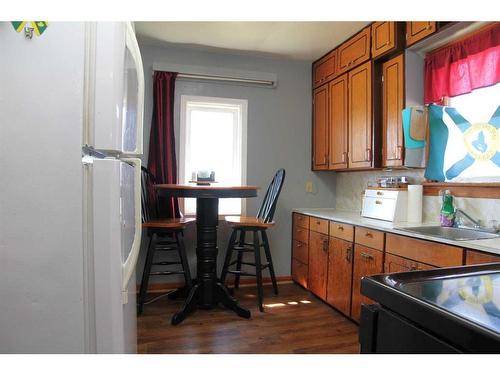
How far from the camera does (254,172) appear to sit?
142 inches

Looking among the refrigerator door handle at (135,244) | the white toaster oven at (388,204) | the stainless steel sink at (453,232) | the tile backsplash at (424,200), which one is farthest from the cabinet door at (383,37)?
the refrigerator door handle at (135,244)

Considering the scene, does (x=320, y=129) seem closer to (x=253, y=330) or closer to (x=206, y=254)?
(x=206, y=254)

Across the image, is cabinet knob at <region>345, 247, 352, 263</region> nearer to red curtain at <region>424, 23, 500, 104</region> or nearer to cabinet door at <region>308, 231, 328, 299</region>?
cabinet door at <region>308, 231, 328, 299</region>

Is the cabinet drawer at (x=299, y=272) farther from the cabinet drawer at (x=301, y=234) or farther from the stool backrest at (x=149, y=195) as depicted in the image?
the stool backrest at (x=149, y=195)

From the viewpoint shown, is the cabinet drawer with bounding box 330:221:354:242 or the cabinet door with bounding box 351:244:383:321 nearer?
the cabinet door with bounding box 351:244:383:321

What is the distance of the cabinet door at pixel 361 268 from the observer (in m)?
2.28

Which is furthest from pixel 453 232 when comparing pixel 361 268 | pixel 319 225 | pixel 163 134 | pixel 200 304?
pixel 163 134

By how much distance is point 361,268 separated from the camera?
244cm

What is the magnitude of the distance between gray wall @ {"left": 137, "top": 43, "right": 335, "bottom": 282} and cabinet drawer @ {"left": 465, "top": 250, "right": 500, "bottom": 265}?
2182 mm

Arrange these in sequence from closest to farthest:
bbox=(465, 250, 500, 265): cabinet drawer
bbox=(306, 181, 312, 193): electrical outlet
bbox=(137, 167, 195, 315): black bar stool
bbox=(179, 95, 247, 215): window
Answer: bbox=(465, 250, 500, 265): cabinet drawer < bbox=(137, 167, 195, 315): black bar stool < bbox=(179, 95, 247, 215): window < bbox=(306, 181, 312, 193): electrical outlet

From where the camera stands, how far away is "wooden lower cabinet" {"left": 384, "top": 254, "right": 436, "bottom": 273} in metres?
1.93

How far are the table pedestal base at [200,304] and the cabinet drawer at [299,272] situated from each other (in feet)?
2.91

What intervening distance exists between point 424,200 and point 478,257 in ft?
3.62

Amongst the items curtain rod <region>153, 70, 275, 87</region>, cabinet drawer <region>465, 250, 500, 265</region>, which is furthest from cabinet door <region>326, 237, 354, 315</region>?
curtain rod <region>153, 70, 275, 87</region>
